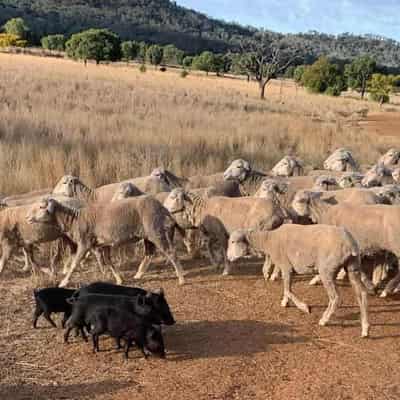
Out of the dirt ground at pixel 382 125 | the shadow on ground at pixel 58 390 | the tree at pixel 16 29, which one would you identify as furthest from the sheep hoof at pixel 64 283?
the tree at pixel 16 29

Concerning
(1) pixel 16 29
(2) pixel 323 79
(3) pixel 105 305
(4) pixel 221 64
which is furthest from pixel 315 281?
(1) pixel 16 29

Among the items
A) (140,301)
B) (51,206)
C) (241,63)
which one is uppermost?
Result: (241,63)

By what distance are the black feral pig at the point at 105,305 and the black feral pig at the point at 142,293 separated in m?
0.10

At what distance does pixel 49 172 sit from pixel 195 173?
3.28 meters

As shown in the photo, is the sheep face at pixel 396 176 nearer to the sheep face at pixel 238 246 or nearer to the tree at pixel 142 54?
the sheep face at pixel 238 246

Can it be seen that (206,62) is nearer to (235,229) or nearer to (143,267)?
(235,229)

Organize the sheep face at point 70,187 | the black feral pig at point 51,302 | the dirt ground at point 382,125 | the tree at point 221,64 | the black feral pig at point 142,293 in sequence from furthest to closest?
1. the tree at point 221,64
2. the dirt ground at point 382,125
3. the sheep face at point 70,187
4. the black feral pig at point 51,302
5. the black feral pig at point 142,293

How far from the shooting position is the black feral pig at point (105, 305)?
574 centimetres

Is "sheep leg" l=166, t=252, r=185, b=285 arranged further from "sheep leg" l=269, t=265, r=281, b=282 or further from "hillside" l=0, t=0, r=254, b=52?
"hillside" l=0, t=0, r=254, b=52

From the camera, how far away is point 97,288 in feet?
20.5

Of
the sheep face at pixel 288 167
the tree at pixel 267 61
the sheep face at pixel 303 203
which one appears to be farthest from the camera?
the tree at pixel 267 61

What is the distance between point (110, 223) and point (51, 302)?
1.81 metres

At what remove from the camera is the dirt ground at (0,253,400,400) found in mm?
5328

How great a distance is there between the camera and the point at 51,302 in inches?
248
